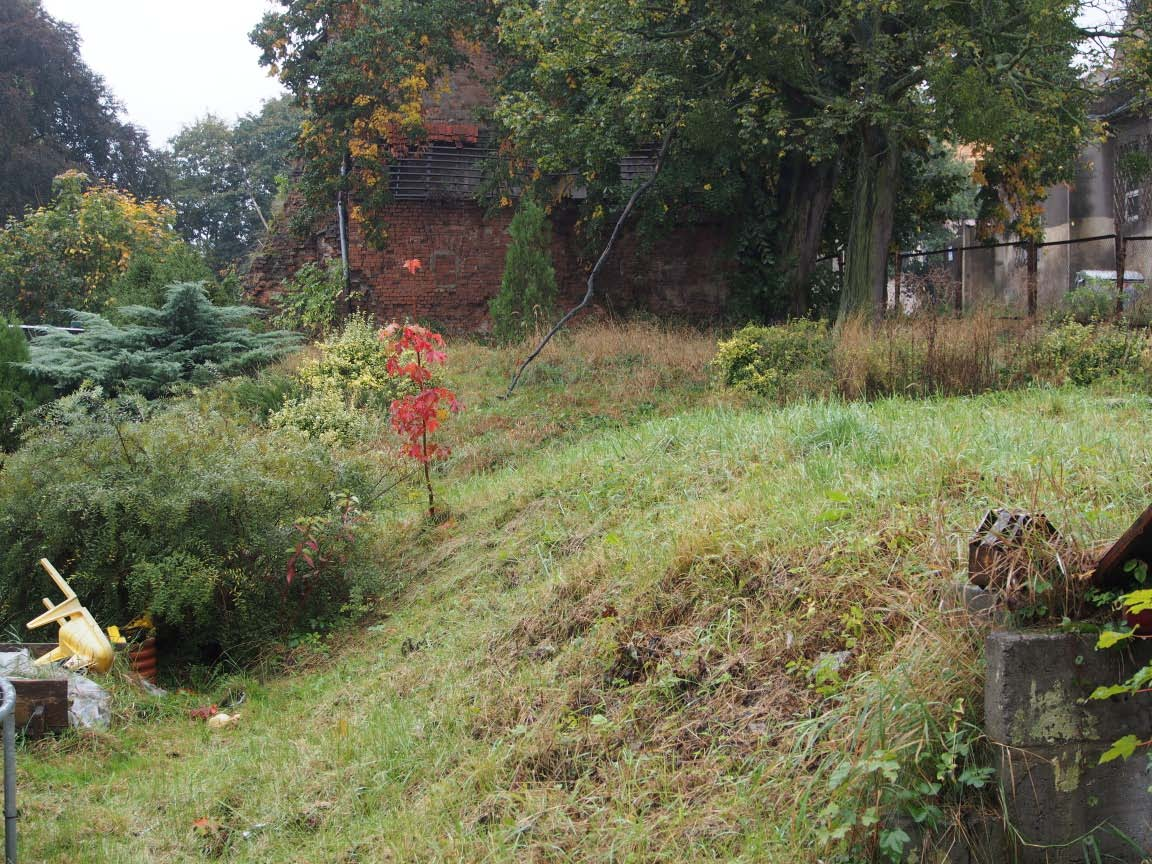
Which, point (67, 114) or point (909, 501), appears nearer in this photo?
point (909, 501)

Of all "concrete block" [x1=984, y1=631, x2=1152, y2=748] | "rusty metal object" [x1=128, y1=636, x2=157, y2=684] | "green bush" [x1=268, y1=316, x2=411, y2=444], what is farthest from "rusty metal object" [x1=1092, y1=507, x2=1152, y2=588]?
"green bush" [x1=268, y1=316, x2=411, y2=444]

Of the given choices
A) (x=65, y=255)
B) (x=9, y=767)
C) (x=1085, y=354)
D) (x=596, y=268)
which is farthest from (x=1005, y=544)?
(x=65, y=255)

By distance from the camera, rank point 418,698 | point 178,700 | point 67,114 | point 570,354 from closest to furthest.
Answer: point 418,698
point 178,700
point 570,354
point 67,114

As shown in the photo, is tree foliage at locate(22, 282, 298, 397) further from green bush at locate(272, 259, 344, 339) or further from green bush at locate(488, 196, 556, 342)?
green bush at locate(488, 196, 556, 342)

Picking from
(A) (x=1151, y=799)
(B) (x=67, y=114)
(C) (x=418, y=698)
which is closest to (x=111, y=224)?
(B) (x=67, y=114)

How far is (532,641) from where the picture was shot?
5371 mm

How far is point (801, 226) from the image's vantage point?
17.4 meters

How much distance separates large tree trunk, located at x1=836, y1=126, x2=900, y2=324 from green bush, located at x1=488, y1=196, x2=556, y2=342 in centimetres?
508

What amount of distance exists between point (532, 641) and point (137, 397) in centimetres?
416

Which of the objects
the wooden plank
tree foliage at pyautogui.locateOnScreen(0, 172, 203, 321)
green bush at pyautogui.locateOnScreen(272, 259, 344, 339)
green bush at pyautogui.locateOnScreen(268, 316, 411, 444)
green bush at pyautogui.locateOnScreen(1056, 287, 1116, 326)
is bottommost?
the wooden plank

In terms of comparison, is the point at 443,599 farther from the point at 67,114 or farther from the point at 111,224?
the point at 67,114

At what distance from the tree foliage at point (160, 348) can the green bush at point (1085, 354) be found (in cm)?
1015

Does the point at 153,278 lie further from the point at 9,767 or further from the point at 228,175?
the point at 228,175

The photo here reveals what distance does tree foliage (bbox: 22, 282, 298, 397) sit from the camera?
13.1 metres
